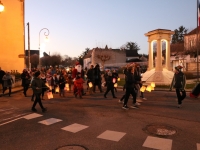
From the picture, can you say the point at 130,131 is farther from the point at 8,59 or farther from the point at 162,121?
the point at 8,59

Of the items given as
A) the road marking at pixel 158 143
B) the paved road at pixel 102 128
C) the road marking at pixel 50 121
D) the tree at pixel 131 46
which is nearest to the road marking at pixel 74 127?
the paved road at pixel 102 128

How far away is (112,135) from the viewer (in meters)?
5.81

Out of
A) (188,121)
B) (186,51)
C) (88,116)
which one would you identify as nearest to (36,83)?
(88,116)

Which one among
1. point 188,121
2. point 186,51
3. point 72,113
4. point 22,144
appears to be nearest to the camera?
point 22,144

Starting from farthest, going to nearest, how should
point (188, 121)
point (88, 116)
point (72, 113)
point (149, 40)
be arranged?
1. point (149, 40)
2. point (72, 113)
3. point (88, 116)
4. point (188, 121)

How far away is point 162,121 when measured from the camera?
714cm

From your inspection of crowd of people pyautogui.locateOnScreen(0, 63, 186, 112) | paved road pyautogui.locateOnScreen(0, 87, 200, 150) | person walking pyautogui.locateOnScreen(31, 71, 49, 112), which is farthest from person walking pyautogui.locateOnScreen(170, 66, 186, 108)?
person walking pyautogui.locateOnScreen(31, 71, 49, 112)

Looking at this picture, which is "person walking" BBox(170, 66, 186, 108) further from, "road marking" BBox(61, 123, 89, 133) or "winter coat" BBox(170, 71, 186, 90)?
"road marking" BBox(61, 123, 89, 133)

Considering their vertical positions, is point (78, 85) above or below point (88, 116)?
above

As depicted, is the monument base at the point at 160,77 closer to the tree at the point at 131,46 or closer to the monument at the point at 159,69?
the monument at the point at 159,69

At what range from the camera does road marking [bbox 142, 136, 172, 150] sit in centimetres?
500

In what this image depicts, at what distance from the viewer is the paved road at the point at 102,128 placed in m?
5.20

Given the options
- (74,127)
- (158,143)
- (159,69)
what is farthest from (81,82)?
(159,69)

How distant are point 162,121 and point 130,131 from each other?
1.54 metres
